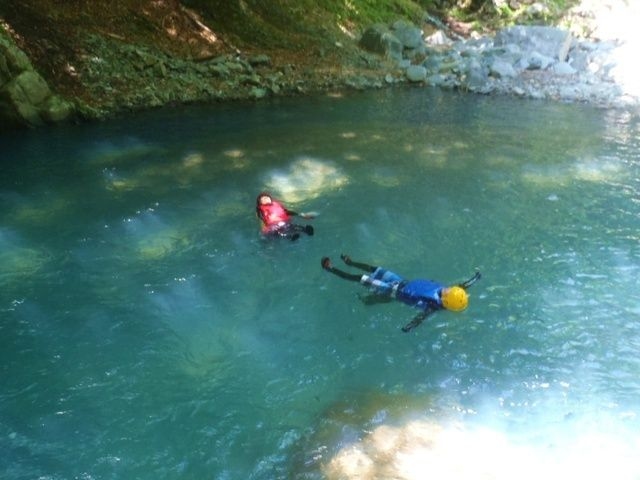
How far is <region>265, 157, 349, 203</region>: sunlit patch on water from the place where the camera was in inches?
393

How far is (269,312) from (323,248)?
1.67 meters

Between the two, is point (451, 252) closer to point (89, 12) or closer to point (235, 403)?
point (235, 403)

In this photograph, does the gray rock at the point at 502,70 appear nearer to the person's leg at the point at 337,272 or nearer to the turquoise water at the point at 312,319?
the turquoise water at the point at 312,319

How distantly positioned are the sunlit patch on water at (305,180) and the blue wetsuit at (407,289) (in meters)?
3.35

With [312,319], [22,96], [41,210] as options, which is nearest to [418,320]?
[312,319]

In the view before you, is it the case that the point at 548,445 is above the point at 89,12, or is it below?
below

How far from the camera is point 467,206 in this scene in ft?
30.9

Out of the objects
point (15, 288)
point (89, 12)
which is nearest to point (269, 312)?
point (15, 288)

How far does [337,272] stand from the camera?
7.06 metres

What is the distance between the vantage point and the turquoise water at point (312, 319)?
4.92 meters

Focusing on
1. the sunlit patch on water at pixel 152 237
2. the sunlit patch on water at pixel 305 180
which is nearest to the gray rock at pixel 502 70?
the sunlit patch on water at pixel 305 180

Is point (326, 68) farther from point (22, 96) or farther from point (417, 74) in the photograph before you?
point (22, 96)

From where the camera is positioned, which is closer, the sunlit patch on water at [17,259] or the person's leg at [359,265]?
the person's leg at [359,265]

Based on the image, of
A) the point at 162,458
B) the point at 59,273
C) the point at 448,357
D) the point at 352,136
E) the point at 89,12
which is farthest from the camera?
the point at 89,12
